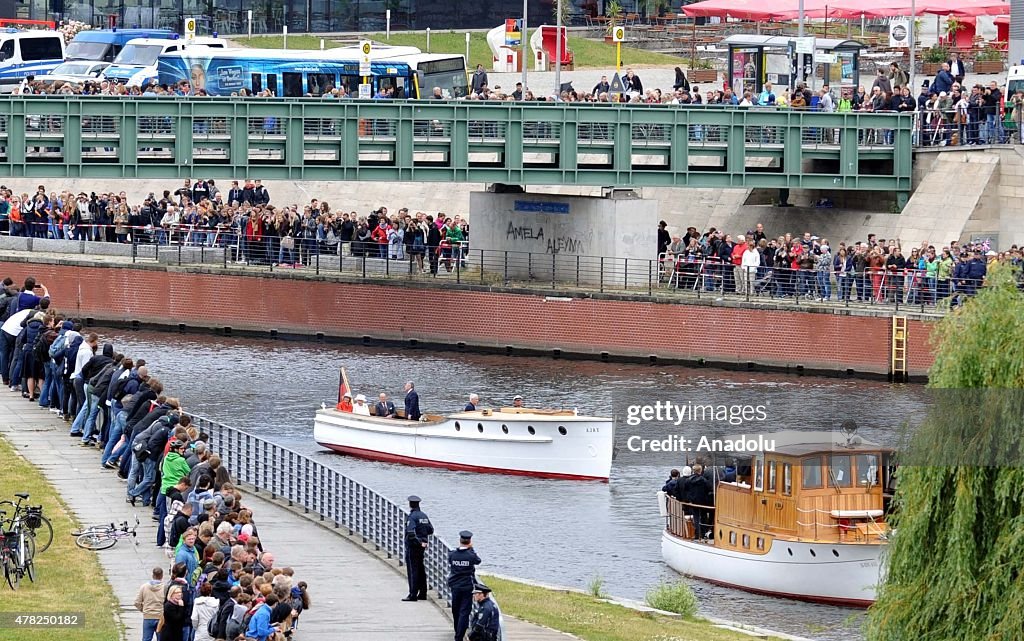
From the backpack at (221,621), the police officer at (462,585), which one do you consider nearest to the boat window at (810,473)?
the police officer at (462,585)

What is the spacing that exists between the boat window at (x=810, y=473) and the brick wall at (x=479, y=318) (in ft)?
67.2

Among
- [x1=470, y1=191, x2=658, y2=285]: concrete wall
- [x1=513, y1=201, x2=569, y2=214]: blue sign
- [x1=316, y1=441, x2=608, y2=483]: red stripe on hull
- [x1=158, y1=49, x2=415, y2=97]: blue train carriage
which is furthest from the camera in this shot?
[x1=158, y1=49, x2=415, y2=97]: blue train carriage

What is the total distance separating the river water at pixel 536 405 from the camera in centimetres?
4050

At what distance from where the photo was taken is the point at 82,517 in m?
33.4

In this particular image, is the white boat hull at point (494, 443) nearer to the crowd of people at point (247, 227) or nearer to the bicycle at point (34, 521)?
the crowd of people at point (247, 227)

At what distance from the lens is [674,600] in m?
35.5

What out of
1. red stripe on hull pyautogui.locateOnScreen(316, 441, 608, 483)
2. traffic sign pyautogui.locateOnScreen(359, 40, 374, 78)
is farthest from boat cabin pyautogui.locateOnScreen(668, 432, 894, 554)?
traffic sign pyautogui.locateOnScreen(359, 40, 374, 78)

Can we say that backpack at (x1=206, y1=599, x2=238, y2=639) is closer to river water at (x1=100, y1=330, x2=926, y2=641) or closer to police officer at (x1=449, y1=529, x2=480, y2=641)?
police officer at (x1=449, y1=529, x2=480, y2=641)

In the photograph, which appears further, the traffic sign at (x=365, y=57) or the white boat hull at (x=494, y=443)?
the traffic sign at (x=365, y=57)

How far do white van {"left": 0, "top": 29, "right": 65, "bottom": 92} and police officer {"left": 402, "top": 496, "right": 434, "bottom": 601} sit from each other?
5048 cm

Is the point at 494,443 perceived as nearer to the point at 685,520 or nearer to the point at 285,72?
the point at 685,520

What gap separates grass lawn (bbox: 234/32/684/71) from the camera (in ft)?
322

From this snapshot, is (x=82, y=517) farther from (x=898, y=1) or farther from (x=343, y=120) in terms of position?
(x=898, y=1)

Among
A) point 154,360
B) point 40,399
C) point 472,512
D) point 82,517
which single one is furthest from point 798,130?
point 82,517
